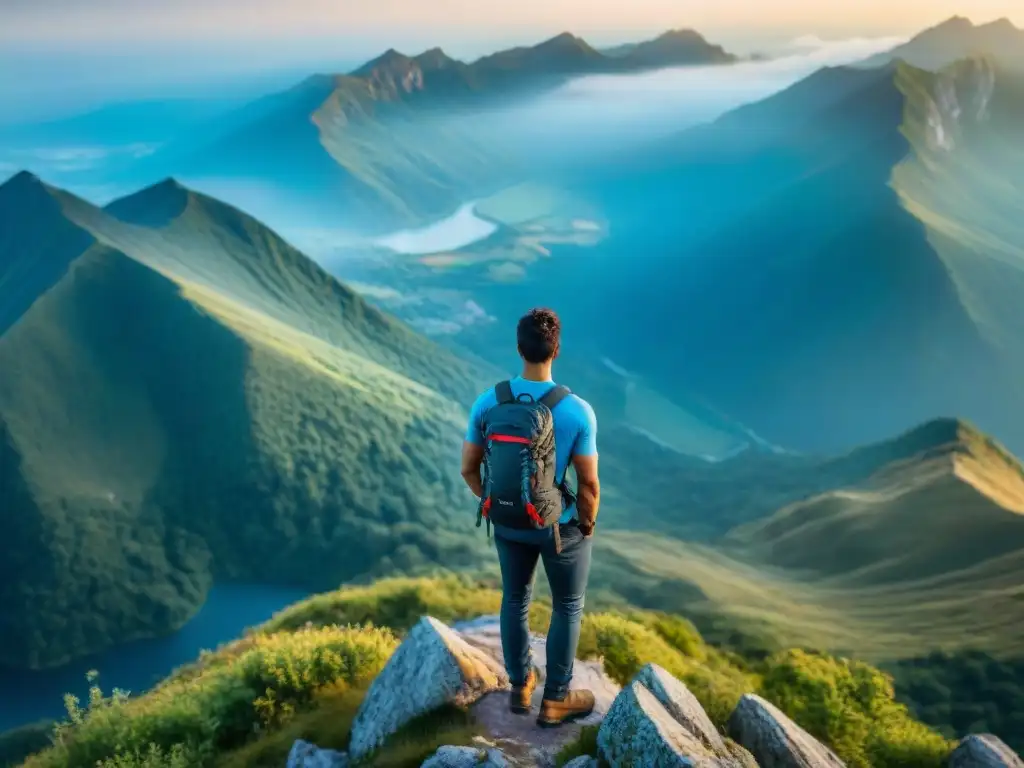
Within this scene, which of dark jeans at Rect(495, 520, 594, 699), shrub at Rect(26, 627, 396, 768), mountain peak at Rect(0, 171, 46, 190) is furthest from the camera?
mountain peak at Rect(0, 171, 46, 190)

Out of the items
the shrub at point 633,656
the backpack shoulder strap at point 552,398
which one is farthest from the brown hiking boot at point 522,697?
the backpack shoulder strap at point 552,398

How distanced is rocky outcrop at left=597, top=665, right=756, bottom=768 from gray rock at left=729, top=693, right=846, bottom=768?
0.83 metres

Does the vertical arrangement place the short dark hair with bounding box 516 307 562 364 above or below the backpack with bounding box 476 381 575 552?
above

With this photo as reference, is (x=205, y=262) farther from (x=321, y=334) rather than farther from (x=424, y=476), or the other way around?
(x=424, y=476)

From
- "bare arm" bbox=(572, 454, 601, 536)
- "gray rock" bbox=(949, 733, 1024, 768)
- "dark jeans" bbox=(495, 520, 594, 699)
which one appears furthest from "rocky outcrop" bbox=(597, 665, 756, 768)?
"gray rock" bbox=(949, 733, 1024, 768)

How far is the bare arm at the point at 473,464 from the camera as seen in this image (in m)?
9.88

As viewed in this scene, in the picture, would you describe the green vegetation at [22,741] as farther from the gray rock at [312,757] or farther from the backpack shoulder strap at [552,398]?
the backpack shoulder strap at [552,398]

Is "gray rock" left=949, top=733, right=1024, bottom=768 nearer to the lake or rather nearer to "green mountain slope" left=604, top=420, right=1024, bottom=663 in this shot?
"green mountain slope" left=604, top=420, right=1024, bottom=663

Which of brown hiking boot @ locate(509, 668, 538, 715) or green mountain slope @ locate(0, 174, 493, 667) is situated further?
green mountain slope @ locate(0, 174, 493, 667)

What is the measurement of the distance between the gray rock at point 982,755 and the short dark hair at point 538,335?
9933mm

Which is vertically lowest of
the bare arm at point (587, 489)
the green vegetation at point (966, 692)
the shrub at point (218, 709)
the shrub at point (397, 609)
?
the green vegetation at point (966, 692)

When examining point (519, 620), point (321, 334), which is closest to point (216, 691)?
point (519, 620)

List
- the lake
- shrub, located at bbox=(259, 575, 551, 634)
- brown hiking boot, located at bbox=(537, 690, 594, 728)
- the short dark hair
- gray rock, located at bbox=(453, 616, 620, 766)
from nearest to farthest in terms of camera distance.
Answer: the short dark hair → gray rock, located at bbox=(453, 616, 620, 766) → brown hiking boot, located at bbox=(537, 690, 594, 728) → shrub, located at bbox=(259, 575, 551, 634) → the lake

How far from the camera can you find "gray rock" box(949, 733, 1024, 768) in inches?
501
